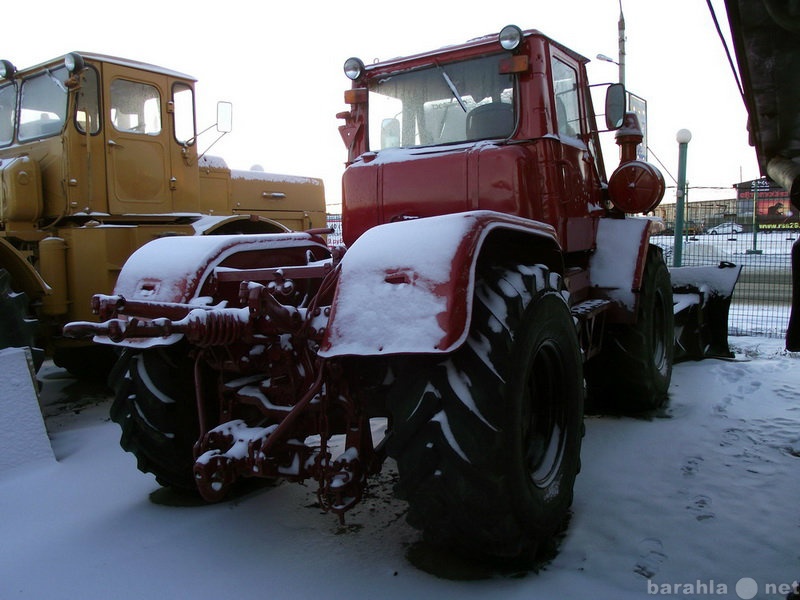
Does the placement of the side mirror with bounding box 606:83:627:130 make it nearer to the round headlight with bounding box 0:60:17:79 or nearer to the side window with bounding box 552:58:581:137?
the side window with bounding box 552:58:581:137

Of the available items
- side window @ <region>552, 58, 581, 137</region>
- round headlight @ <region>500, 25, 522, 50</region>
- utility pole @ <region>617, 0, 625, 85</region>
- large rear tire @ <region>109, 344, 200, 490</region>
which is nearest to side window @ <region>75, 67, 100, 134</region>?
large rear tire @ <region>109, 344, 200, 490</region>

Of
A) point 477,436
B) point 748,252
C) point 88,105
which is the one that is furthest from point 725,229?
point 477,436

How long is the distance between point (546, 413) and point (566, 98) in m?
2.25

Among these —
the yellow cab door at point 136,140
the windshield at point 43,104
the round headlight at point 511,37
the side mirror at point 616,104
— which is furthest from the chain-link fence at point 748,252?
the round headlight at point 511,37

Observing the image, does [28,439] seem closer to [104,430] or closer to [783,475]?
[104,430]

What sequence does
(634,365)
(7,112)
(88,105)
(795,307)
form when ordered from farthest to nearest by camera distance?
(7,112)
(88,105)
(634,365)
(795,307)

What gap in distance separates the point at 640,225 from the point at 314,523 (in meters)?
3.10

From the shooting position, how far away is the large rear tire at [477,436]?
7.60ft

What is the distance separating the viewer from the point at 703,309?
668 cm

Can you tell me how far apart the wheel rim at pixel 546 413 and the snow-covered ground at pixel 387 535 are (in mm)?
352

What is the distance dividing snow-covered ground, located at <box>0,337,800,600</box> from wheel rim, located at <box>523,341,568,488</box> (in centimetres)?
35

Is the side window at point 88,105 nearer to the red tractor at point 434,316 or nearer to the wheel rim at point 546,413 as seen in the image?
the red tractor at point 434,316

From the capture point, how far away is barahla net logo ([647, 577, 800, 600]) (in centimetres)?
247

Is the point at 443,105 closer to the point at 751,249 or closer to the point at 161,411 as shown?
the point at 161,411
